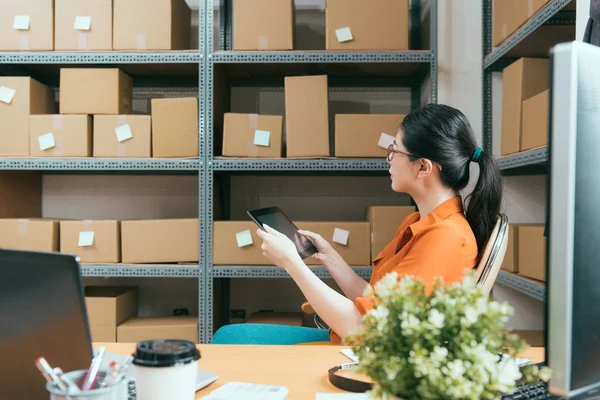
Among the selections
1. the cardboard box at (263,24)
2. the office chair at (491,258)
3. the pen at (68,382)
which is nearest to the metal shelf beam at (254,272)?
the cardboard box at (263,24)

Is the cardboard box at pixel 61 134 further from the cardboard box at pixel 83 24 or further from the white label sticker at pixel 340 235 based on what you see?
the white label sticker at pixel 340 235

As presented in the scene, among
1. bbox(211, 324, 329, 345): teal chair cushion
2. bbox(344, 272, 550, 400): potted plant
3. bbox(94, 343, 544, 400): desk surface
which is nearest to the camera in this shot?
bbox(344, 272, 550, 400): potted plant

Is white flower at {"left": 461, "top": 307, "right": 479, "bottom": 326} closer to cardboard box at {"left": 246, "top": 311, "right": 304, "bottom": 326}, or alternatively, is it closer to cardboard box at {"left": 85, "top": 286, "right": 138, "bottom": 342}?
cardboard box at {"left": 246, "top": 311, "right": 304, "bottom": 326}

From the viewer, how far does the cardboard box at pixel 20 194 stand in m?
2.55

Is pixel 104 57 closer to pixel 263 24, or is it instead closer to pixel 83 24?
pixel 83 24

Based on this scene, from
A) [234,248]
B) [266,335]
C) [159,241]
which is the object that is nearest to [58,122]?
[159,241]

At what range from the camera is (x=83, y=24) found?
236cm

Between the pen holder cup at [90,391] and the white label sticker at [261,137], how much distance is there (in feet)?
5.77

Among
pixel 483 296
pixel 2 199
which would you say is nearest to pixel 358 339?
pixel 483 296

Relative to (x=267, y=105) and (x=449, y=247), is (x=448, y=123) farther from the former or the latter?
(x=267, y=105)

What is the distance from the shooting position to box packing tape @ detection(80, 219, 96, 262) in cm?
235

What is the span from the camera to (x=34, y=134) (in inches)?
93.5

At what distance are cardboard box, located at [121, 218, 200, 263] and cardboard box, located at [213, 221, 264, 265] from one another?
4.3 inches

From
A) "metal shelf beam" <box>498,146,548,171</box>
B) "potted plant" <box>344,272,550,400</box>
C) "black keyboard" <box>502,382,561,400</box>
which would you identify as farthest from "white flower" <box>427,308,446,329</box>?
"metal shelf beam" <box>498,146,548,171</box>
